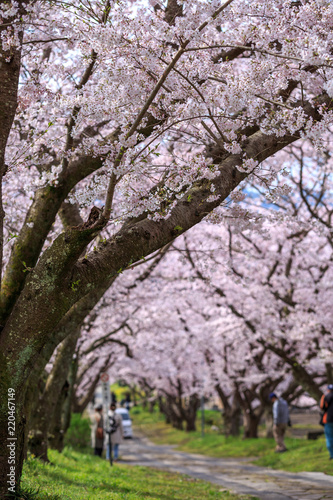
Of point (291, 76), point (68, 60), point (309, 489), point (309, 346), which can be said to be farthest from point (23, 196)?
point (309, 346)

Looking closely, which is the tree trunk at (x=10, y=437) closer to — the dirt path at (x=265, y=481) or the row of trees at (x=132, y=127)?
the row of trees at (x=132, y=127)

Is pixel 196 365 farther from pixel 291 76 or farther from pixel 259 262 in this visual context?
pixel 291 76

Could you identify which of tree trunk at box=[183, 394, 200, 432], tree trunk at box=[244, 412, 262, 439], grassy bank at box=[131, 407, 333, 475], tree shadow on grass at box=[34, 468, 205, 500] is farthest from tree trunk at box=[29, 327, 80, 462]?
tree trunk at box=[183, 394, 200, 432]

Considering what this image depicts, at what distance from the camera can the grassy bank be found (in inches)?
516

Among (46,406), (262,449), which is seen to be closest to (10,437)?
(46,406)

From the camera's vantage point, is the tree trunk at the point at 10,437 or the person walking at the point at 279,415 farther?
the person walking at the point at 279,415

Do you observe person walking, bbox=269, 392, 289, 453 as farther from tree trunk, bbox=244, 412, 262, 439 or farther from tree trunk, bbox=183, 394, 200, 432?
tree trunk, bbox=183, 394, 200, 432

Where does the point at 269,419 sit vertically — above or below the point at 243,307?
below

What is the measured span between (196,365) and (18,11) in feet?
88.0

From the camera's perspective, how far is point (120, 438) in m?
16.9

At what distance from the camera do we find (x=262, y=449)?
Result: 18328mm

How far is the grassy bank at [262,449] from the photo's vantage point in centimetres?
1312

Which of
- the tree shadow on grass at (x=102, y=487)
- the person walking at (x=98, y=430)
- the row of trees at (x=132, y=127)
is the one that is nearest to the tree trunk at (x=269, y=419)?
the person walking at (x=98, y=430)

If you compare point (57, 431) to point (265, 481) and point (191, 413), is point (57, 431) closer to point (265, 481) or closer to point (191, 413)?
point (265, 481)
